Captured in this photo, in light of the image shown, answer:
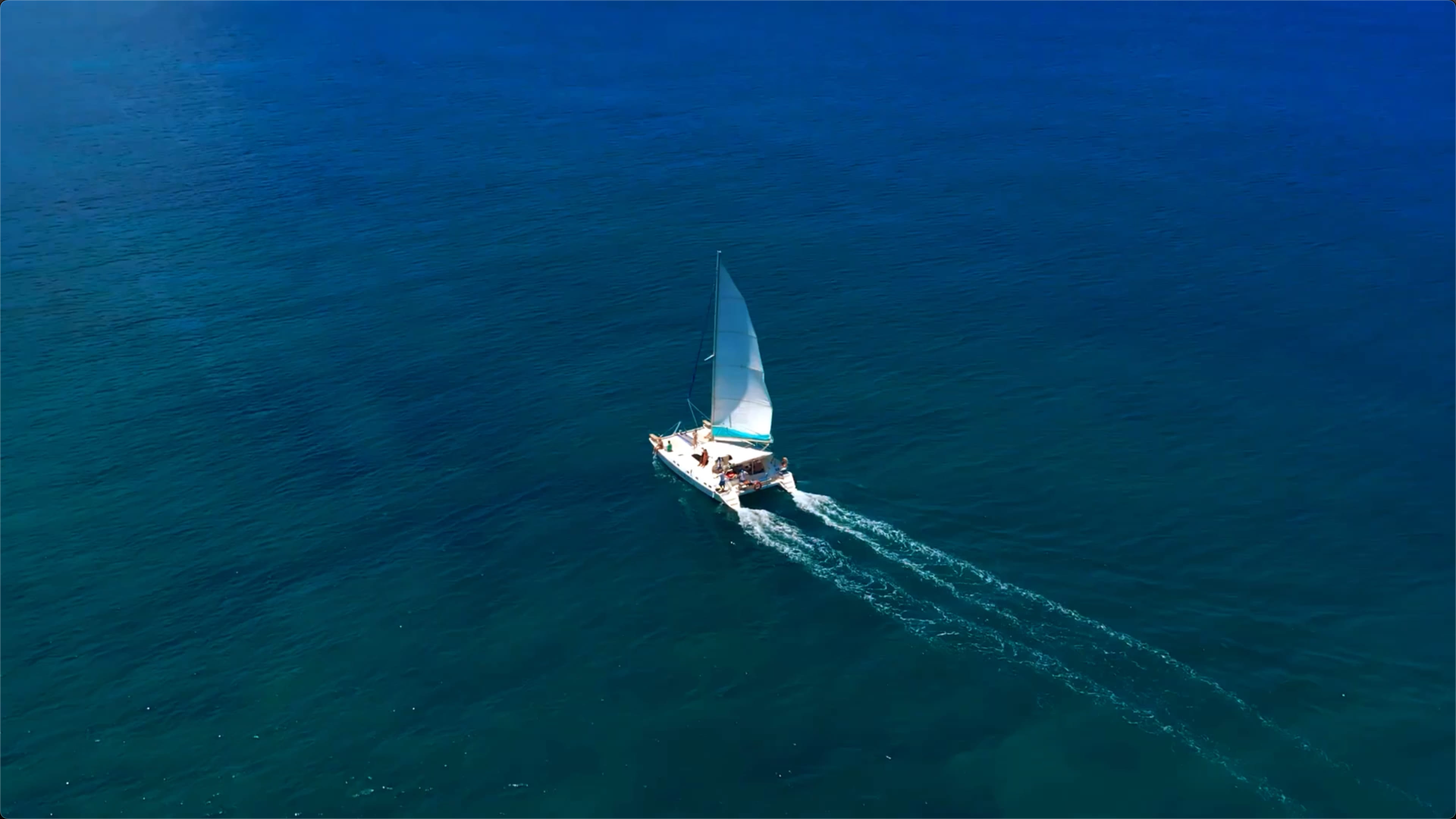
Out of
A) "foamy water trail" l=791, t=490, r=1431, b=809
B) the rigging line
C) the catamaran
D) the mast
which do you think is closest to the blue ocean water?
"foamy water trail" l=791, t=490, r=1431, b=809

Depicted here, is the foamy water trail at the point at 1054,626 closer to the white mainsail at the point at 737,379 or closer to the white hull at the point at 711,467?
the white hull at the point at 711,467

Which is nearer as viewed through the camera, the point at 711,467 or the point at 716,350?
the point at 711,467

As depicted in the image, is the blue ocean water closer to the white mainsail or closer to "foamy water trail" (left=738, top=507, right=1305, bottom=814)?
"foamy water trail" (left=738, top=507, right=1305, bottom=814)

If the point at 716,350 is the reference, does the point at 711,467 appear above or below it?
below

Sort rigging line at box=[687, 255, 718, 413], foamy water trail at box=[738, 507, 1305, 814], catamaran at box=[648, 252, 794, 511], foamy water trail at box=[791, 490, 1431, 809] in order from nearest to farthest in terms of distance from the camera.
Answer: foamy water trail at box=[738, 507, 1305, 814] → foamy water trail at box=[791, 490, 1431, 809] → catamaran at box=[648, 252, 794, 511] → rigging line at box=[687, 255, 718, 413]

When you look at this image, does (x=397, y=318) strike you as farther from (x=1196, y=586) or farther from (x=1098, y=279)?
(x=1196, y=586)

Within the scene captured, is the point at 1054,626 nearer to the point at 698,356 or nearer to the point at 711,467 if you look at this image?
the point at 711,467

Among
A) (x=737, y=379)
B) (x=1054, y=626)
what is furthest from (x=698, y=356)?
(x=1054, y=626)
